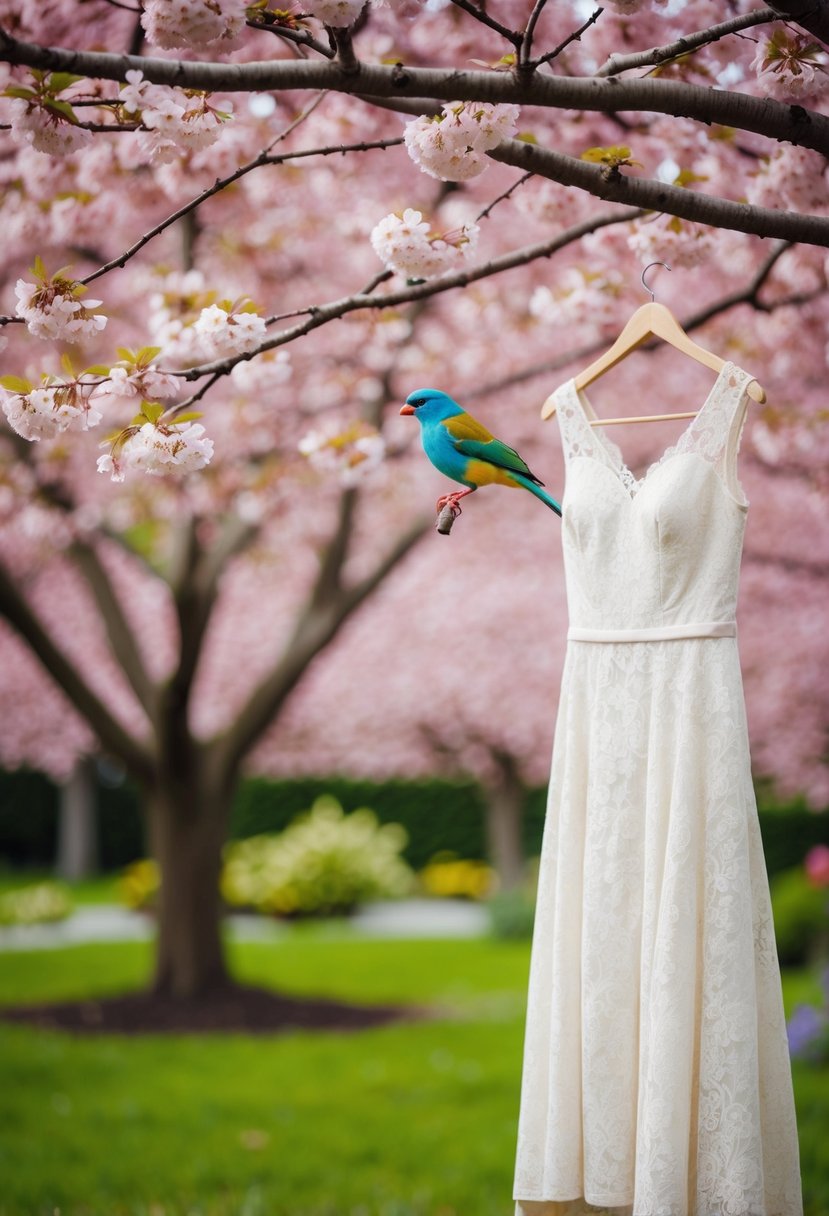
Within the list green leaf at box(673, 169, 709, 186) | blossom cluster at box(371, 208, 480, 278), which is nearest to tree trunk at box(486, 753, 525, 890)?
green leaf at box(673, 169, 709, 186)

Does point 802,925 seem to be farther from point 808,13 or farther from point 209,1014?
point 808,13

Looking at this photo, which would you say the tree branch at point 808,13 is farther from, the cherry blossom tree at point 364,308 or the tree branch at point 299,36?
the tree branch at point 299,36

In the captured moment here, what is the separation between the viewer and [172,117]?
1908mm

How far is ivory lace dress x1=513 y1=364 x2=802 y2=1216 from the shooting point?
1810 millimetres

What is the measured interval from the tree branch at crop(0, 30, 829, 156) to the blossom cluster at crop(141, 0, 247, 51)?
0.03m

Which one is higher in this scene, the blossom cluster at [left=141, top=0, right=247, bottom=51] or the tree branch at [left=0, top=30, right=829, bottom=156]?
the blossom cluster at [left=141, top=0, right=247, bottom=51]

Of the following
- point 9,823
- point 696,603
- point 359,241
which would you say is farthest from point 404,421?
point 9,823

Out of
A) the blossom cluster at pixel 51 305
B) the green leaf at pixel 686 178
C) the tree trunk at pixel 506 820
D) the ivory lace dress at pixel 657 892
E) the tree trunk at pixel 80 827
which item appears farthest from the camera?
the tree trunk at pixel 80 827

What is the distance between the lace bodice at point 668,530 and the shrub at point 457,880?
39.3 feet

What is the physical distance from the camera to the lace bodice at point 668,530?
1.93 metres

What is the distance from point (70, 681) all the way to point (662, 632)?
5.13 m

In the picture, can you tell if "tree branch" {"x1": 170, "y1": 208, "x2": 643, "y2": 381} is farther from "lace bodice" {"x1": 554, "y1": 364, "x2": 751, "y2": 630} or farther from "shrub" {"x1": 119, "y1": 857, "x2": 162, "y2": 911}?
"shrub" {"x1": 119, "y1": 857, "x2": 162, "y2": 911}

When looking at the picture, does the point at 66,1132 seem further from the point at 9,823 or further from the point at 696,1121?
the point at 9,823

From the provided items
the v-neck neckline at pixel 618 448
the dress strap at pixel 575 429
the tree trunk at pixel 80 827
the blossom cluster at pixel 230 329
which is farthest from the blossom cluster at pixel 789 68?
the tree trunk at pixel 80 827
